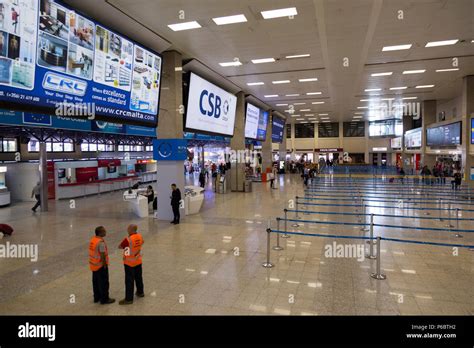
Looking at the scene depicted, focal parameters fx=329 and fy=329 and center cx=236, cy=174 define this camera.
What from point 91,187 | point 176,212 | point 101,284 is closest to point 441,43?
point 176,212

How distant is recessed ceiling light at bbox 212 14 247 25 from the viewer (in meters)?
8.41

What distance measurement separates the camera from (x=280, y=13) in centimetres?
815

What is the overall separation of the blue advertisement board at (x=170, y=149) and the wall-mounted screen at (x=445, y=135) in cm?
1444

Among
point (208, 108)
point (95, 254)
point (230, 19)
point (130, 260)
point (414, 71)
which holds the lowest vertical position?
point (130, 260)

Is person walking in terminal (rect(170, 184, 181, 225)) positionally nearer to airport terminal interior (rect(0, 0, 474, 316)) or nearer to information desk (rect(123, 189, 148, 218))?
airport terminal interior (rect(0, 0, 474, 316))

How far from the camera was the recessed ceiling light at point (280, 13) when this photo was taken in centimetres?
798

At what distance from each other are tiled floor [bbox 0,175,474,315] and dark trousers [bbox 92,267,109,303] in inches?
5.8

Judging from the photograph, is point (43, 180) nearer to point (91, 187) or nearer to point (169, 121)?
point (91, 187)

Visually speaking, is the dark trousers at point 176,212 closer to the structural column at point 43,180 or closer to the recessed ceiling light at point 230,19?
the recessed ceiling light at point 230,19

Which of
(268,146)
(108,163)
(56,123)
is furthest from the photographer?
(268,146)

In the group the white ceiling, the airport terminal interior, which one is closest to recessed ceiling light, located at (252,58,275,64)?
the airport terminal interior

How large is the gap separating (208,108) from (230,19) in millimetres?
5715

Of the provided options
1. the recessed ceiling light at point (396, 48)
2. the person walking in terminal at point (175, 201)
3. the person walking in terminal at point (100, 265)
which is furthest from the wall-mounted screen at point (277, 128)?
the person walking in terminal at point (100, 265)

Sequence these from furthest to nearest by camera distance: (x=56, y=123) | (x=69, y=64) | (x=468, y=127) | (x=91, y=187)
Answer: (x=91, y=187) < (x=468, y=127) < (x=56, y=123) < (x=69, y=64)
